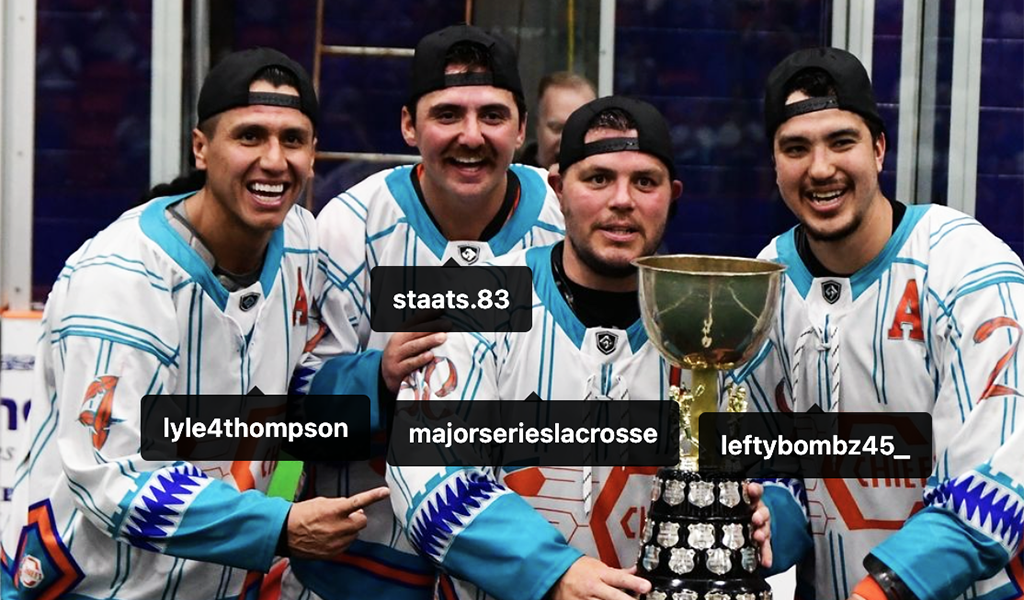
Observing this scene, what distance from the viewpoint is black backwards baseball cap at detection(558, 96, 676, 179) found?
3723 mm

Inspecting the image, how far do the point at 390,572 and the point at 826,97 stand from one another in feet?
4.46

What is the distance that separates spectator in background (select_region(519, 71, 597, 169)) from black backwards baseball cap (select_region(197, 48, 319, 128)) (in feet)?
5.78

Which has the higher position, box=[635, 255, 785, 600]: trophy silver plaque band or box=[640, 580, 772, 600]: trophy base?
box=[635, 255, 785, 600]: trophy silver plaque band

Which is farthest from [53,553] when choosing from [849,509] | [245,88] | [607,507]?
[849,509]

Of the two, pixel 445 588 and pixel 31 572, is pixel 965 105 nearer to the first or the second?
pixel 445 588

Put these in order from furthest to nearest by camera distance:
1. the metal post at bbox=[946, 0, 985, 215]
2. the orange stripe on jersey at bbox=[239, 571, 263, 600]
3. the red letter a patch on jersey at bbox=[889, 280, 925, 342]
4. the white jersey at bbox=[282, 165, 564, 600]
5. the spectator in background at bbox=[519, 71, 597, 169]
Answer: the metal post at bbox=[946, 0, 985, 215] < the spectator in background at bbox=[519, 71, 597, 169] < the white jersey at bbox=[282, 165, 564, 600] < the orange stripe on jersey at bbox=[239, 571, 263, 600] < the red letter a patch on jersey at bbox=[889, 280, 925, 342]

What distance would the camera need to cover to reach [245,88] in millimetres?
3867

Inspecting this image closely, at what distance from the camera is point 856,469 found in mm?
3842

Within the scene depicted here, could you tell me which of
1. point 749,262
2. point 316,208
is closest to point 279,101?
point 749,262

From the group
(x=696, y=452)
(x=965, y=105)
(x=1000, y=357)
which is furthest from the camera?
(x=965, y=105)

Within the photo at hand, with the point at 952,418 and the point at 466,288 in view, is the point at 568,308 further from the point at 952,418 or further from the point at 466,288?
the point at 952,418

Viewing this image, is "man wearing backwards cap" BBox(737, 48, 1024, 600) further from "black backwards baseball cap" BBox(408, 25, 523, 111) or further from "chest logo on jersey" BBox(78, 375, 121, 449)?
"chest logo on jersey" BBox(78, 375, 121, 449)

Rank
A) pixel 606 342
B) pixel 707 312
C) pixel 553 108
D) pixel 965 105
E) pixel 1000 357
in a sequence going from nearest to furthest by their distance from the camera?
pixel 707 312
pixel 1000 357
pixel 606 342
pixel 553 108
pixel 965 105

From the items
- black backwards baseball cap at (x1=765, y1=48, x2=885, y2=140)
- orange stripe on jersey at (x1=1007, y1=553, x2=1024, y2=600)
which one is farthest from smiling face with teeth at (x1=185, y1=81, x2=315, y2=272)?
orange stripe on jersey at (x1=1007, y1=553, x2=1024, y2=600)
